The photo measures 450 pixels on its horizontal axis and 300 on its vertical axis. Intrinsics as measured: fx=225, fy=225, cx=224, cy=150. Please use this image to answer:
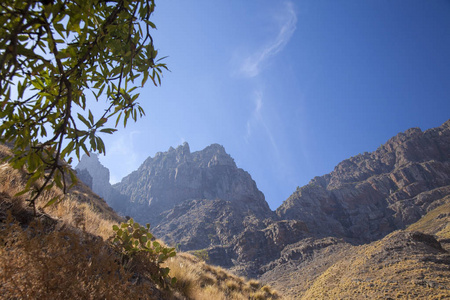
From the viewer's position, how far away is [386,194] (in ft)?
318

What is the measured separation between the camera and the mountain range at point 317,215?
82.0 feet

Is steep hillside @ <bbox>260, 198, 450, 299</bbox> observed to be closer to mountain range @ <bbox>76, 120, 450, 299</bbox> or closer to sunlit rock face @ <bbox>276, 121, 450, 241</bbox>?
mountain range @ <bbox>76, 120, 450, 299</bbox>

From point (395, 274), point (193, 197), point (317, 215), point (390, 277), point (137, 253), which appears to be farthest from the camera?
point (193, 197)

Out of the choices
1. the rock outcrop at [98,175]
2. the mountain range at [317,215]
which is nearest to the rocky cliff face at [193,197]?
the mountain range at [317,215]

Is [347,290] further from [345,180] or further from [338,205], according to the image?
[345,180]

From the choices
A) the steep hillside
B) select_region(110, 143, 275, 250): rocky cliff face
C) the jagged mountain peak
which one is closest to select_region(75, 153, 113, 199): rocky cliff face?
select_region(110, 143, 275, 250): rocky cliff face

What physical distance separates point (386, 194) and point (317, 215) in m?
31.7

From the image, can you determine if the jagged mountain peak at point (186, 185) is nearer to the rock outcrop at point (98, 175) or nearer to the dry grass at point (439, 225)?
the rock outcrop at point (98, 175)

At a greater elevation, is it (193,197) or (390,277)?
(193,197)

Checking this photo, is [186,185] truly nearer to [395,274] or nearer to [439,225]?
[439,225]

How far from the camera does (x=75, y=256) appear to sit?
7.98 ft

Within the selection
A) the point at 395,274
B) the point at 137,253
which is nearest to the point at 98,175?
the point at 395,274

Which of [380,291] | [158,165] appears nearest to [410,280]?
[380,291]

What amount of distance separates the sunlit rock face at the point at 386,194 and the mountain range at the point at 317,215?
0.42 meters
